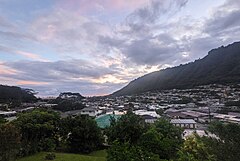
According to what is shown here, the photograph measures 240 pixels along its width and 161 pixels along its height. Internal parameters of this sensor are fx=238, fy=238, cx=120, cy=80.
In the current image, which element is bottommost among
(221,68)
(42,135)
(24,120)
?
(42,135)

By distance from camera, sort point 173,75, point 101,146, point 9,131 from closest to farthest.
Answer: point 9,131 < point 101,146 < point 173,75

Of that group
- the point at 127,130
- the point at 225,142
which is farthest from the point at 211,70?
the point at 225,142

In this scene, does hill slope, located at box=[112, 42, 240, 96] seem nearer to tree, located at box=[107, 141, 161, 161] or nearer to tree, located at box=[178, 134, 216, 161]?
tree, located at box=[178, 134, 216, 161]

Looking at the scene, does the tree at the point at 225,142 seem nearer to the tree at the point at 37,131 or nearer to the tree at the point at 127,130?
the tree at the point at 127,130

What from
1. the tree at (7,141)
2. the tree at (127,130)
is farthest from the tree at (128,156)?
the tree at (127,130)

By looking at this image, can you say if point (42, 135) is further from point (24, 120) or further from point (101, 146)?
point (101, 146)

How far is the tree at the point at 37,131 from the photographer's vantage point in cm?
2047

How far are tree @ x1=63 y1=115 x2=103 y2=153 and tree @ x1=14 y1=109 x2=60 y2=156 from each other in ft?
4.87

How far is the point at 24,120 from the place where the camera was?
70.9 ft

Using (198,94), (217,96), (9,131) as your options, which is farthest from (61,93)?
(9,131)

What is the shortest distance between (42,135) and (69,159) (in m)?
5.45

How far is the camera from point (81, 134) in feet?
72.4

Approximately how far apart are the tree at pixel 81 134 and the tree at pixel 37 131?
1.48m

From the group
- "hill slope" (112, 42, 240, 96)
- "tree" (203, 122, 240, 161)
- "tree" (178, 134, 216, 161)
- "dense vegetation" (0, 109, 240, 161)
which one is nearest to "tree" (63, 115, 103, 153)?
"dense vegetation" (0, 109, 240, 161)
